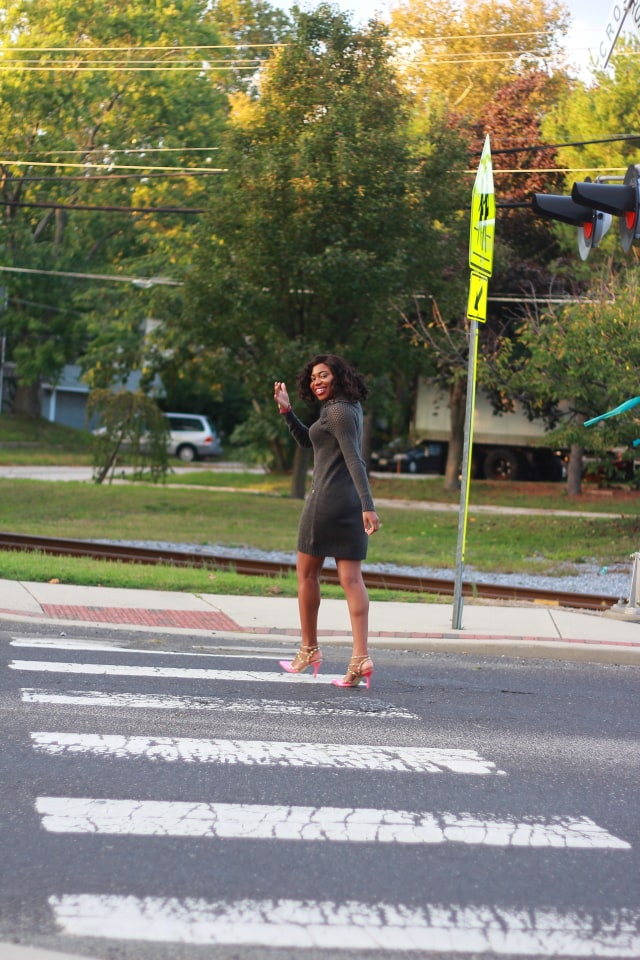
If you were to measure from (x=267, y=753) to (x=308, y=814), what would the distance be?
0.97 metres

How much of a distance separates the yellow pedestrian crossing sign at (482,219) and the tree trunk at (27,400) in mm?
41364

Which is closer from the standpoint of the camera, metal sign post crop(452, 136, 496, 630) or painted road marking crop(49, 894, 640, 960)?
painted road marking crop(49, 894, 640, 960)

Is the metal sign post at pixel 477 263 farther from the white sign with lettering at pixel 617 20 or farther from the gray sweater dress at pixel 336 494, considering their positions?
the white sign with lettering at pixel 617 20

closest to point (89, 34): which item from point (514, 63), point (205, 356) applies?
point (514, 63)

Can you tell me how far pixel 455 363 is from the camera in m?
28.5

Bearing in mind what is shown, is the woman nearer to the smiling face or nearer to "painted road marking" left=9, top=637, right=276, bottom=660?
the smiling face

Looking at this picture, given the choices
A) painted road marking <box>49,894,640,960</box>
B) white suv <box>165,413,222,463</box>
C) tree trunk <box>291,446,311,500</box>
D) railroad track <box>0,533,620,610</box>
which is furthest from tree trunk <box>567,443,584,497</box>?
painted road marking <box>49,894,640,960</box>

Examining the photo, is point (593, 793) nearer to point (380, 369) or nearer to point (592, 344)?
point (592, 344)

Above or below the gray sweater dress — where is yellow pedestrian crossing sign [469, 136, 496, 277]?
above

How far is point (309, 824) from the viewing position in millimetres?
4891

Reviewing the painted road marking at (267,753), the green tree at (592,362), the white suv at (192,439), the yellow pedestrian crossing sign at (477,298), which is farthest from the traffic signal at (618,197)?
the white suv at (192,439)

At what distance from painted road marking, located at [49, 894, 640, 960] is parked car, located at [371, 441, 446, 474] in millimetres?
41300

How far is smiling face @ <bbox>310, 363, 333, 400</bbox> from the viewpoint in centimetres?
771

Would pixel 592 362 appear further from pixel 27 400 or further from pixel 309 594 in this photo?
pixel 27 400
